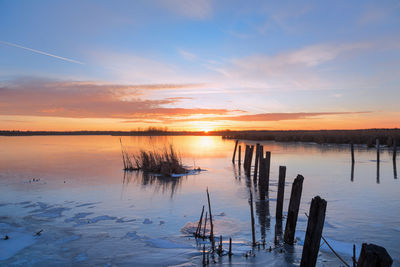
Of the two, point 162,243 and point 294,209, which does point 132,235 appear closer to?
point 162,243

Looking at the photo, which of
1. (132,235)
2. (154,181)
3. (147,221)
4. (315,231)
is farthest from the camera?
(154,181)

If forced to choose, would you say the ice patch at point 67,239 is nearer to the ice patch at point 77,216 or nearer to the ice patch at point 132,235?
the ice patch at point 132,235

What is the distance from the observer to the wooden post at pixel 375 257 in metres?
2.79

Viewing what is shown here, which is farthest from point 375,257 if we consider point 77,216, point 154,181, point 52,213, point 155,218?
point 154,181

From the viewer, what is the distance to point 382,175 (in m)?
18.5

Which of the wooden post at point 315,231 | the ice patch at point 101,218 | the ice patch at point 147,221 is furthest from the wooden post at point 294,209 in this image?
the ice patch at point 101,218

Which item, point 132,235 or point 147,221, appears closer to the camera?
point 132,235

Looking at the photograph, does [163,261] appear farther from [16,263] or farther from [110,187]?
[110,187]

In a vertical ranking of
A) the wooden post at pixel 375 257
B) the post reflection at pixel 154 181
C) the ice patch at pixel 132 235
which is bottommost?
the post reflection at pixel 154 181

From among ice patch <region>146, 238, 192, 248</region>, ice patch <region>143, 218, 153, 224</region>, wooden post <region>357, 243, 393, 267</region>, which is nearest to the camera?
wooden post <region>357, 243, 393, 267</region>

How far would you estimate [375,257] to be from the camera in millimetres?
2834

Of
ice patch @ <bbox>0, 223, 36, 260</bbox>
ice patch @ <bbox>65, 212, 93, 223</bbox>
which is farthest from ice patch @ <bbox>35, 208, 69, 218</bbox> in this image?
ice patch @ <bbox>0, 223, 36, 260</bbox>

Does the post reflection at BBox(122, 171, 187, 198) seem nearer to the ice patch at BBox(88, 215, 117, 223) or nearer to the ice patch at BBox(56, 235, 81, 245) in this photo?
the ice patch at BBox(88, 215, 117, 223)

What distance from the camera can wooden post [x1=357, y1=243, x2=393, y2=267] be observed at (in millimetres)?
2795
